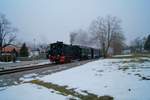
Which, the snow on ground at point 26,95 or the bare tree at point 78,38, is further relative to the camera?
the bare tree at point 78,38

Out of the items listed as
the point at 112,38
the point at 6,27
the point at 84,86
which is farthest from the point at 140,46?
the point at 84,86

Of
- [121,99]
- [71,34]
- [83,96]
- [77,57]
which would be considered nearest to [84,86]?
[83,96]

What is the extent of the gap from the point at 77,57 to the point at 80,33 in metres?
96.5

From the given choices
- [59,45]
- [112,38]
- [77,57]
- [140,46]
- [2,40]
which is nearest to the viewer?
[59,45]

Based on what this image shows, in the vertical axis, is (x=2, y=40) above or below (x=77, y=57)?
above

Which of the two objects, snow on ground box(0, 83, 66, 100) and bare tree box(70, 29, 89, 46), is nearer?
snow on ground box(0, 83, 66, 100)

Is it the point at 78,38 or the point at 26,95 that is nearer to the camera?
the point at 26,95

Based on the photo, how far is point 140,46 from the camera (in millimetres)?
133500

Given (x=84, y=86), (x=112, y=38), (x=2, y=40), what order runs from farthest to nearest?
(x=112, y=38) < (x=2, y=40) < (x=84, y=86)

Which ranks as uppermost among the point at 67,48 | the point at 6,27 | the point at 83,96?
the point at 6,27

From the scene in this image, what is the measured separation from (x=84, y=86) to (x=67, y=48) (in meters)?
26.0

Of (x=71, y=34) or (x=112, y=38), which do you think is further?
(x=71, y=34)

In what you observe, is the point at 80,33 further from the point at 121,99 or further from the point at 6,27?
the point at 121,99

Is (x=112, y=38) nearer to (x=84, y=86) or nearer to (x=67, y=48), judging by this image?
(x=67, y=48)
